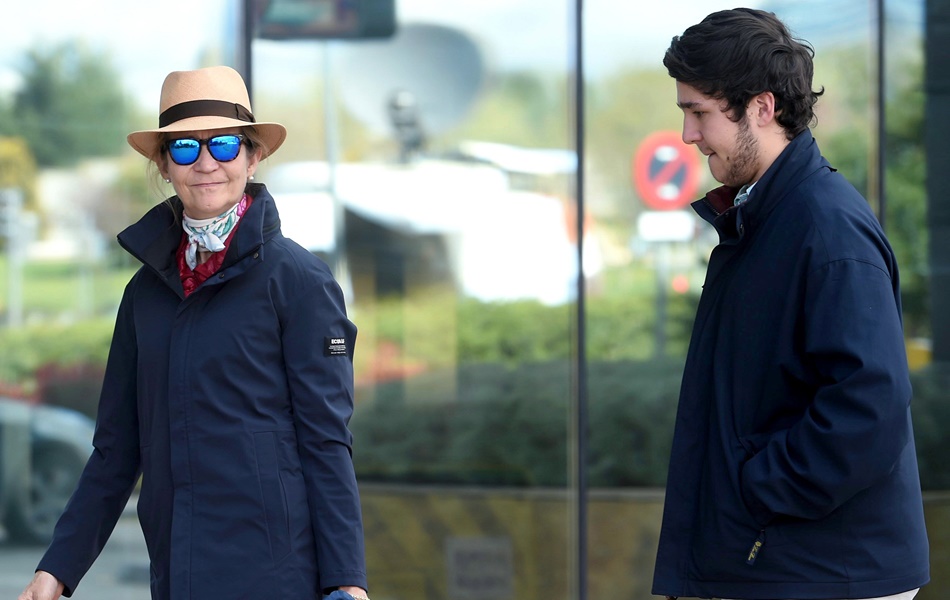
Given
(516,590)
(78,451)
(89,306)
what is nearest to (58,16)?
(89,306)

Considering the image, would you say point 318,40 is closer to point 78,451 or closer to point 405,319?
point 405,319

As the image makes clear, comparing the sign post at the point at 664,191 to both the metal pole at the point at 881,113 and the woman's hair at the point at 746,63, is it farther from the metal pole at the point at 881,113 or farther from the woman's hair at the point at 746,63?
the woman's hair at the point at 746,63

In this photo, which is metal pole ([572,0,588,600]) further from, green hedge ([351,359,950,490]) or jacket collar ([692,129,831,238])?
jacket collar ([692,129,831,238])

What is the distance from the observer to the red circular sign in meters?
5.89

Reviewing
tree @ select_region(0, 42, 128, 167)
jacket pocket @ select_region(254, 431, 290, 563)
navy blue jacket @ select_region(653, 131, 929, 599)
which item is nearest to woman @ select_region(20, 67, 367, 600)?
jacket pocket @ select_region(254, 431, 290, 563)

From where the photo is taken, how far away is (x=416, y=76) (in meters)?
5.69

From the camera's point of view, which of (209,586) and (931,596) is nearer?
(209,586)

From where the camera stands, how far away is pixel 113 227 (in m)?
5.38

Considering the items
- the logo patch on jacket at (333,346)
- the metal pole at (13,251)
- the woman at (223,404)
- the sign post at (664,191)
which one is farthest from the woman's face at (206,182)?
the sign post at (664,191)

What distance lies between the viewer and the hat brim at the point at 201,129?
2395mm

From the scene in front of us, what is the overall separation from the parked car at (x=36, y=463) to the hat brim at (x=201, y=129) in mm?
3101

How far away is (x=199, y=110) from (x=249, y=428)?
68 centimetres

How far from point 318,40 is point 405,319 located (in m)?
1.40

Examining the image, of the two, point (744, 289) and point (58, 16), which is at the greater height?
point (58, 16)
